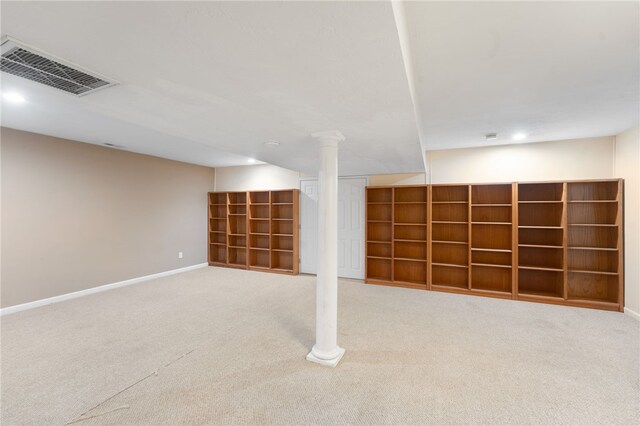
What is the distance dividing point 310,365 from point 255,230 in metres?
4.45

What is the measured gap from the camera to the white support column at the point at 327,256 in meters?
2.61

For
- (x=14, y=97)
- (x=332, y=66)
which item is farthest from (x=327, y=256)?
(x=14, y=97)

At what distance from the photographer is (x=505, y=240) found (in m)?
4.62

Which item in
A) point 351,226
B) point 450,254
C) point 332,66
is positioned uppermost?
point 332,66

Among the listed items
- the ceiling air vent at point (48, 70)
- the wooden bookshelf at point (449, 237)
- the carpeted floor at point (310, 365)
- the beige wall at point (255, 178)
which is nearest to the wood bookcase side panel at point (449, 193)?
the wooden bookshelf at point (449, 237)

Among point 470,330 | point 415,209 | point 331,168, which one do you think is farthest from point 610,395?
point 415,209

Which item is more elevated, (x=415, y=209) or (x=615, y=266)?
(x=415, y=209)

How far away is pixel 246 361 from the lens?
2.56m

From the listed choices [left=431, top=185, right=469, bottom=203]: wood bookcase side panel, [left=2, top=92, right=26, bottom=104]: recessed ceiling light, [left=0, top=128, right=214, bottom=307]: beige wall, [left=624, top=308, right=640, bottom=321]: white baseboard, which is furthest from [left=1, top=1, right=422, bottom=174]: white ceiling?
[left=624, top=308, right=640, bottom=321]: white baseboard

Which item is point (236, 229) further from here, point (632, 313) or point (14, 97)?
point (632, 313)

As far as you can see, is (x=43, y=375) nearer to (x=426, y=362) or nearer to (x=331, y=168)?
(x=331, y=168)

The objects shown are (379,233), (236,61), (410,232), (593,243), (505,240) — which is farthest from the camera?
(379,233)

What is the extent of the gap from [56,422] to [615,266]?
635 centimetres

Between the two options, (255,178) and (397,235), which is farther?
(255,178)
